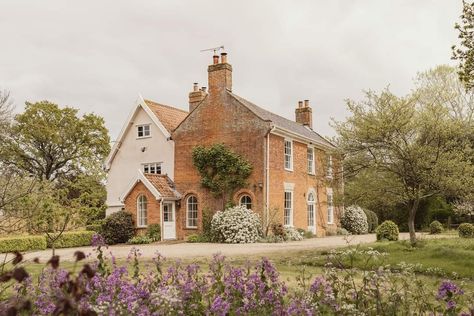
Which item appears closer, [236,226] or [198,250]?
[198,250]

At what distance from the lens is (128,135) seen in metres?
33.9

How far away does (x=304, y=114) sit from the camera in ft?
130

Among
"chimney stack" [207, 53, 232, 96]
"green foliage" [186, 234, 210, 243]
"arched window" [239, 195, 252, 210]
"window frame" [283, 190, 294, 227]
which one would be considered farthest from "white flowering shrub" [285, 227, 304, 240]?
"chimney stack" [207, 53, 232, 96]

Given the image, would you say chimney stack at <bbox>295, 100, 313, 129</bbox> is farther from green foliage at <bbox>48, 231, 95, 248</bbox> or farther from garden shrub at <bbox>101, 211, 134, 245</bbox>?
green foliage at <bbox>48, 231, 95, 248</bbox>

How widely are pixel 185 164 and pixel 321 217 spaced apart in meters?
10.2

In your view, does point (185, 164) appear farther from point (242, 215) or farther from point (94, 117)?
point (94, 117)

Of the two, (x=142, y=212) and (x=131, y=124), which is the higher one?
(x=131, y=124)

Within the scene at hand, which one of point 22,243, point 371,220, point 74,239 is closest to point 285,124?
point 371,220

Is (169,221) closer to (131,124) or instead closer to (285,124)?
(131,124)

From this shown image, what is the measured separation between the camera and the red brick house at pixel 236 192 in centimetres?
2820

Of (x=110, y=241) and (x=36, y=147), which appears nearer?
(x=110, y=241)

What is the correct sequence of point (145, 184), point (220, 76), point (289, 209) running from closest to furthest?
point (145, 184)
point (220, 76)
point (289, 209)

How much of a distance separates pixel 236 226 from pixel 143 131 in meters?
10.7

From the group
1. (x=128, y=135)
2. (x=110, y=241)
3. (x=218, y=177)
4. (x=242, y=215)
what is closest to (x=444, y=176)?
(x=242, y=215)
